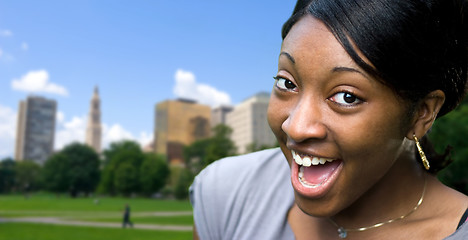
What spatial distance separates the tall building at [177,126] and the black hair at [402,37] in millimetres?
136640

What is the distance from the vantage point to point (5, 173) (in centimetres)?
9781

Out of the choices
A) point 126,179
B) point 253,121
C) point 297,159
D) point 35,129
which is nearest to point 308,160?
point 297,159

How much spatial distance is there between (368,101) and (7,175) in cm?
11040

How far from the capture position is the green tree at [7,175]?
97.7m

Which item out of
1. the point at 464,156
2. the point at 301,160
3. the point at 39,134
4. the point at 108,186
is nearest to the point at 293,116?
the point at 301,160

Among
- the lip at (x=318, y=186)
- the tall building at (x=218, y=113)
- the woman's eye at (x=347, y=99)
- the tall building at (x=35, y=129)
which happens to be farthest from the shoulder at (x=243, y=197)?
the tall building at (x=35, y=129)

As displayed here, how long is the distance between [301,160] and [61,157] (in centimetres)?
8393

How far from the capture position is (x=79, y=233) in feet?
59.8

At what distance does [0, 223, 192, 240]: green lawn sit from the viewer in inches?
663

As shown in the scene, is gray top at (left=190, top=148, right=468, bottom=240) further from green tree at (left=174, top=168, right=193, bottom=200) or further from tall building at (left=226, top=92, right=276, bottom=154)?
tall building at (left=226, top=92, right=276, bottom=154)

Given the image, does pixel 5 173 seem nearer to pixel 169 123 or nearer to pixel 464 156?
pixel 169 123

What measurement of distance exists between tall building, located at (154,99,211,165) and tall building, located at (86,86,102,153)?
43213mm

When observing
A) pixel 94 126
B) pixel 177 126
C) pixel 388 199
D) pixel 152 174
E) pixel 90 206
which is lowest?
pixel 90 206

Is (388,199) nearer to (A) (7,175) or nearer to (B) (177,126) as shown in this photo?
(A) (7,175)
